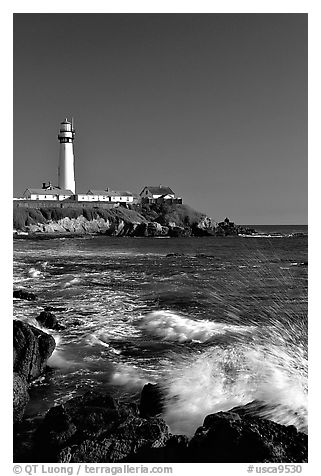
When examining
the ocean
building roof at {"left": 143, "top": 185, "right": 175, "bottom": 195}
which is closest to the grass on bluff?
the ocean

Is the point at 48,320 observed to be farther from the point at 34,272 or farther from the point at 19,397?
the point at 19,397

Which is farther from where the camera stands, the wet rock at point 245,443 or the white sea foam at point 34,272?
the white sea foam at point 34,272

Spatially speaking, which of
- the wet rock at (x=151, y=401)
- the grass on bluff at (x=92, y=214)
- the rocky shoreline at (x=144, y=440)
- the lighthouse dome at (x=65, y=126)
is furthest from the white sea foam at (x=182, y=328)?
the grass on bluff at (x=92, y=214)

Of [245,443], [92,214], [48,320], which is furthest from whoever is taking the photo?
[92,214]

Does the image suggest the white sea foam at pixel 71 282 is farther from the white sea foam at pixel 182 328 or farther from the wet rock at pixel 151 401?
the wet rock at pixel 151 401

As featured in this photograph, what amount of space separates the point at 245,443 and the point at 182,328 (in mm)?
1770

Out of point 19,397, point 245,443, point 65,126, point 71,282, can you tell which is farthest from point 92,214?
point 245,443

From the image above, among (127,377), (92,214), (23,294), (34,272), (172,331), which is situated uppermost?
(92,214)

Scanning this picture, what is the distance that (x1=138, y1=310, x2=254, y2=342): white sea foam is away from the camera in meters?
3.52

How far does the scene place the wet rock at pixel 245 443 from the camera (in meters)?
1.97

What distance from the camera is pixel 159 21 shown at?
2.63m

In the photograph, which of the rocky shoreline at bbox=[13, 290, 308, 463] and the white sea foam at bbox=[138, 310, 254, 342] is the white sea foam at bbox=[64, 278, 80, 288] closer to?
the white sea foam at bbox=[138, 310, 254, 342]

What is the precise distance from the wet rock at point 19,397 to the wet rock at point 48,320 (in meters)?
0.81

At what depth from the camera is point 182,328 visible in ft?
12.2
